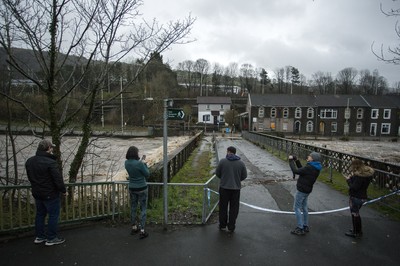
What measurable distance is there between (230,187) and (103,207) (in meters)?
2.81

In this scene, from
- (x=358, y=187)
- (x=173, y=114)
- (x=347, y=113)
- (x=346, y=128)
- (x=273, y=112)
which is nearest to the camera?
(x=358, y=187)

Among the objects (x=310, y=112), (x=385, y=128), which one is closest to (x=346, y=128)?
(x=310, y=112)

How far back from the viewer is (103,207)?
5.79 meters

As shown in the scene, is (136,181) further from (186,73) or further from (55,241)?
(186,73)

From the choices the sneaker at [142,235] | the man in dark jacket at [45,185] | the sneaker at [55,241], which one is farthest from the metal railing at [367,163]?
the man in dark jacket at [45,185]

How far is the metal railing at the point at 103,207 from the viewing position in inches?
200

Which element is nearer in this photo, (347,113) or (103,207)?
(103,207)

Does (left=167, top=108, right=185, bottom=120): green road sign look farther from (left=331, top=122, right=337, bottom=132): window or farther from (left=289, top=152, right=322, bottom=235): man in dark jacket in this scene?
(left=331, top=122, right=337, bottom=132): window

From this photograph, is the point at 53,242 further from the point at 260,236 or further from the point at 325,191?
the point at 325,191

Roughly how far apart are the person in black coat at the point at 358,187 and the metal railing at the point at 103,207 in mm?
2977

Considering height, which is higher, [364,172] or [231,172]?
[364,172]

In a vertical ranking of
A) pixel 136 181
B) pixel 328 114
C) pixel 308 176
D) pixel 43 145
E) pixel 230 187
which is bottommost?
pixel 230 187

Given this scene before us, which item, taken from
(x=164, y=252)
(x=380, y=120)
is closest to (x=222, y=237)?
(x=164, y=252)

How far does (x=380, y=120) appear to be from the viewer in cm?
5794
